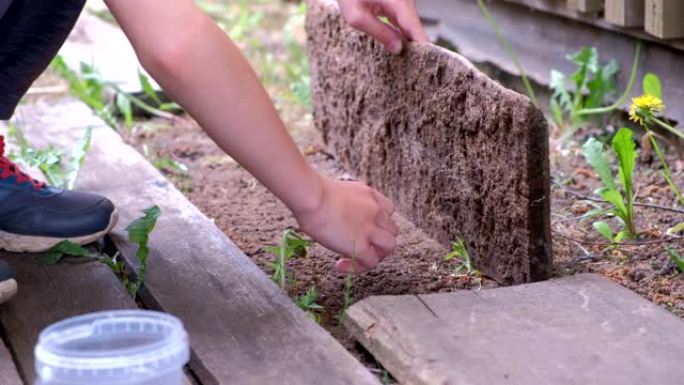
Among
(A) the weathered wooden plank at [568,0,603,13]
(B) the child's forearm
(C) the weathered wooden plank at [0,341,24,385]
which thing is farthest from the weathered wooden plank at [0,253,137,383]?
(A) the weathered wooden plank at [568,0,603,13]

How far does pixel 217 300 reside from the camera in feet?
6.75

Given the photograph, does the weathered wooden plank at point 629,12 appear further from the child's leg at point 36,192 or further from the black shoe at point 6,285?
the black shoe at point 6,285

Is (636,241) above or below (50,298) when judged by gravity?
above

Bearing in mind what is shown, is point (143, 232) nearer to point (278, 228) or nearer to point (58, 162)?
point (278, 228)

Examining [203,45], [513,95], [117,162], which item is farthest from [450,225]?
[117,162]

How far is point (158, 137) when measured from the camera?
11.3ft

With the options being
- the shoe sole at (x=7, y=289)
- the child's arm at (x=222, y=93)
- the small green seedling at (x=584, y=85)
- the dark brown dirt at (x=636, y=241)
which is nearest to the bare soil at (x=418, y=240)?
the dark brown dirt at (x=636, y=241)

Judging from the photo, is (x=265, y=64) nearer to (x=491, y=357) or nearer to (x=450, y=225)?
(x=450, y=225)

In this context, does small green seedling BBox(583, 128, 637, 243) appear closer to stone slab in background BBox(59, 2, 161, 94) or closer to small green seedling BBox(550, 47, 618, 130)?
small green seedling BBox(550, 47, 618, 130)

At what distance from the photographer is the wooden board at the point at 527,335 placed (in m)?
1.68

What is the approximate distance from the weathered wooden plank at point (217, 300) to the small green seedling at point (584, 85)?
109cm

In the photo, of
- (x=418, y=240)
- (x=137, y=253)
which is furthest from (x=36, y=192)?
(x=418, y=240)

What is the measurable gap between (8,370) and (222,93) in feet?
1.81

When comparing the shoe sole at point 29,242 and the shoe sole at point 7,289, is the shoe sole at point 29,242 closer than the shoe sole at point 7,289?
No
